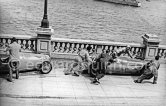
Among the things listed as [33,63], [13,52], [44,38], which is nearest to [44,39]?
[44,38]

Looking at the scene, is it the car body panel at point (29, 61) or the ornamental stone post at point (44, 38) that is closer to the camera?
the car body panel at point (29, 61)

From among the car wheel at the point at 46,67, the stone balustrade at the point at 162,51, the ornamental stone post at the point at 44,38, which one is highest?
the ornamental stone post at the point at 44,38

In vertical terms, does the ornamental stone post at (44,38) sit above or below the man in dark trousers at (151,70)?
above

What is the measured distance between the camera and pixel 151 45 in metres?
13.2

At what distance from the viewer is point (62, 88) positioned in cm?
1046

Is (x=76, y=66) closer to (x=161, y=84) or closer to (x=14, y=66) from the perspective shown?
(x=14, y=66)

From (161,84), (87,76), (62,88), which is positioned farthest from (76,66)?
(161,84)

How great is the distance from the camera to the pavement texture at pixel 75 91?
9609 millimetres

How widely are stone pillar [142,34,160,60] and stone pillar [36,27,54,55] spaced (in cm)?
398

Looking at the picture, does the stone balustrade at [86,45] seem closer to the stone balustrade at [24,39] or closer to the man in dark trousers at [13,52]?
the stone balustrade at [24,39]

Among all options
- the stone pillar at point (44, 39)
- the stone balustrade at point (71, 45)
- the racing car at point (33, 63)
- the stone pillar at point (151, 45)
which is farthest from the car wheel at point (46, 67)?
the stone pillar at point (151, 45)

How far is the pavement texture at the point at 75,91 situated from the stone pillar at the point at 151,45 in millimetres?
1723

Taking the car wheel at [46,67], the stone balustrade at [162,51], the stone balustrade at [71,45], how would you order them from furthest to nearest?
the stone balustrade at [162,51] → the stone balustrade at [71,45] → the car wheel at [46,67]

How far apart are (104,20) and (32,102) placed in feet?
91.7
